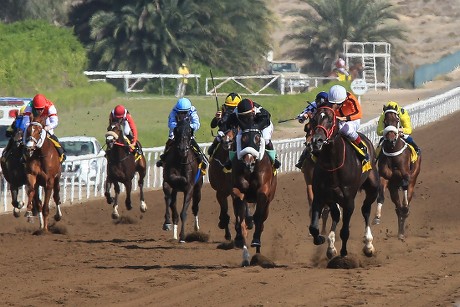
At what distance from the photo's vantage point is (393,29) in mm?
70562

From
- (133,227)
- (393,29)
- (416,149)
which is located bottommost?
(133,227)

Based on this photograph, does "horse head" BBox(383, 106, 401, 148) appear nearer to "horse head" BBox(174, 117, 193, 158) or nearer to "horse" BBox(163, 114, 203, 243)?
"horse" BBox(163, 114, 203, 243)

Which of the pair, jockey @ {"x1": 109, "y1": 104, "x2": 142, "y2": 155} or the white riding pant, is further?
jockey @ {"x1": 109, "y1": 104, "x2": 142, "y2": 155}

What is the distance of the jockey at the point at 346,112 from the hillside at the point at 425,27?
67305 millimetres

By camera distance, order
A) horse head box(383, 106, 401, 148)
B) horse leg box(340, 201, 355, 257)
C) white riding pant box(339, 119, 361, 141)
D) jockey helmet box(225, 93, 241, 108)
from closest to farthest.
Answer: horse leg box(340, 201, 355, 257) → white riding pant box(339, 119, 361, 141) → jockey helmet box(225, 93, 241, 108) → horse head box(383, 106, 401, 148)

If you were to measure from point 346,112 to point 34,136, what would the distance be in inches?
204

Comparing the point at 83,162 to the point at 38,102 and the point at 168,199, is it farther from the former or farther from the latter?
the point at 168,199

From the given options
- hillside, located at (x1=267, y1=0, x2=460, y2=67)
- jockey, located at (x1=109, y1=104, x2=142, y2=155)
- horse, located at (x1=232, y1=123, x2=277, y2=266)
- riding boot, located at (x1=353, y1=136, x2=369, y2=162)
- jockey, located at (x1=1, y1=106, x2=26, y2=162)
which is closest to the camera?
horse, located at (x1=232, y1=123, x2=277, y2=266)

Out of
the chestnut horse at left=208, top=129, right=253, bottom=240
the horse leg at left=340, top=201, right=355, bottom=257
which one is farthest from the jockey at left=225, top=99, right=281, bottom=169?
the chestnut horse at left=208, top=129, right=253, bottom=240

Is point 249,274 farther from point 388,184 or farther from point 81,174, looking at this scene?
point 81,174

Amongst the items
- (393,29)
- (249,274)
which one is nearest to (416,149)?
(249,274)

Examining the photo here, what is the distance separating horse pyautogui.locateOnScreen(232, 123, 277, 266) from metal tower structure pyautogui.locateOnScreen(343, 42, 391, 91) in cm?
4747

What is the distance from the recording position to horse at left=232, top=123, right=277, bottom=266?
13828mm

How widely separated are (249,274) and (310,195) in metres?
5.49
